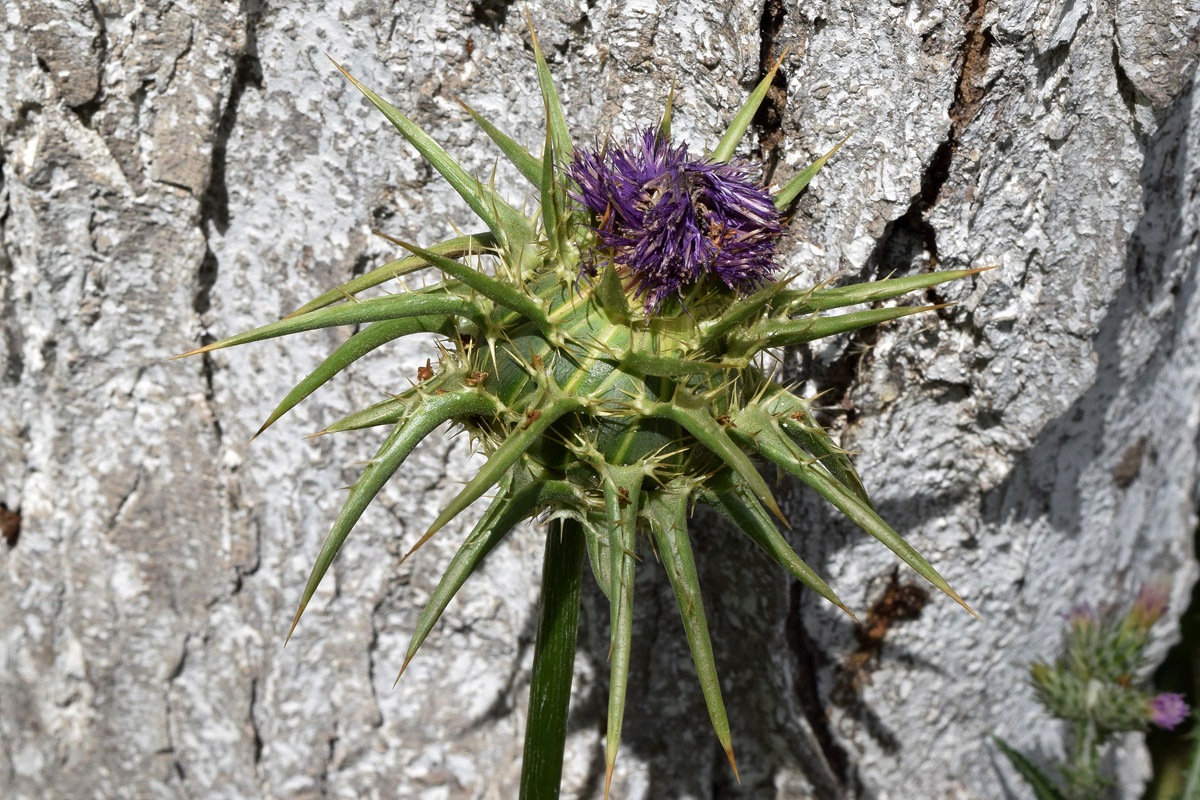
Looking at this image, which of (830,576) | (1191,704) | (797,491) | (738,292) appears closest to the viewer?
(738,292)

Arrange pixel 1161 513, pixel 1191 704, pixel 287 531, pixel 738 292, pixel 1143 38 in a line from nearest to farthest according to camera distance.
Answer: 1. pixel 738 292
2. pixel 1143 38
3. pixel 287 531
4. pixel 1161 513
5. pixel 1191 704

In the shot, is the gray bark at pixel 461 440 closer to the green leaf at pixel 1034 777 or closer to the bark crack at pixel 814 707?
the bark crack at pixel 814 707

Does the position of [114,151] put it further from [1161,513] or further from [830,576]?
[1161,513]

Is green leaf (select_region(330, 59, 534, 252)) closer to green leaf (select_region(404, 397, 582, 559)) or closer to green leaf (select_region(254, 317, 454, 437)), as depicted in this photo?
green leaf (select_region(254, 317, 454, 437))

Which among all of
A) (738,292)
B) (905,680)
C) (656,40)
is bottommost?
(905,680)

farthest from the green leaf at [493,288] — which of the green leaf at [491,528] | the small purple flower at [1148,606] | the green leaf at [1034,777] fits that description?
the small purple flower at [1148,606]

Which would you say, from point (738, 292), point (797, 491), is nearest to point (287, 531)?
point (797, 491)

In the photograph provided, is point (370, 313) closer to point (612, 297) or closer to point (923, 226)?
point (612, 297)
